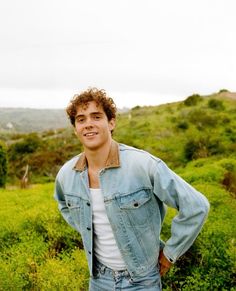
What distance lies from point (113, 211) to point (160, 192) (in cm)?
39

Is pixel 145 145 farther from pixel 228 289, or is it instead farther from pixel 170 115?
pixel 228 289

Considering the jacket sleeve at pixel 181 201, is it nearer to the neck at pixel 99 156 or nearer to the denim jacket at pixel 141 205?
the denim jacket at pixel 141 205

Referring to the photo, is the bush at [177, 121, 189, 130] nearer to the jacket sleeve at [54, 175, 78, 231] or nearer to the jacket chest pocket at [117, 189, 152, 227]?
the jacket sleeve at [54, 175, 78, 231]

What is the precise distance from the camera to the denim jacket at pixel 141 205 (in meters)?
2.94

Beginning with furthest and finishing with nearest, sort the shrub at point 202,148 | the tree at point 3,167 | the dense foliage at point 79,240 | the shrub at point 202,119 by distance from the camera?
1. the shrub at point 202,119
2. the shrub at point 202,148
3. the tree at point 3,167
4. the dense foliage at point 79,240

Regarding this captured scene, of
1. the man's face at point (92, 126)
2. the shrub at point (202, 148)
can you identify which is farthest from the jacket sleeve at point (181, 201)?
the shrub at point (202, 148)

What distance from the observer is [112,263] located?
3.21 m

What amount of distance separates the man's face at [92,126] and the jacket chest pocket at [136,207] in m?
0.44

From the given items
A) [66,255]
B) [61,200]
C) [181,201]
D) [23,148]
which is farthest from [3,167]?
[181,201]

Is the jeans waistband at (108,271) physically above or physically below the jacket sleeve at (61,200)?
below

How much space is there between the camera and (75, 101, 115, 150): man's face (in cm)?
316

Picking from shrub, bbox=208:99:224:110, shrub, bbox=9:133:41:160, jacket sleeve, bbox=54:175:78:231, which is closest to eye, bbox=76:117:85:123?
jacket sleeve, bbox=54:175:78:231

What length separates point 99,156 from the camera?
10.6ft

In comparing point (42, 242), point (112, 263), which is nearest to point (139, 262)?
point (112, 263)
